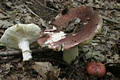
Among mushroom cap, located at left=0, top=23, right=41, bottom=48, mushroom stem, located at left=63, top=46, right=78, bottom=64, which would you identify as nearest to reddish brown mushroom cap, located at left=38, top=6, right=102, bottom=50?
mushroom cap, located at left=0, top=23, right=41, bottom=48

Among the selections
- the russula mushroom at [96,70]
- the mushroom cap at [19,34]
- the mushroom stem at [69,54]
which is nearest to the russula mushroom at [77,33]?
the mushroom stem at [69,54]

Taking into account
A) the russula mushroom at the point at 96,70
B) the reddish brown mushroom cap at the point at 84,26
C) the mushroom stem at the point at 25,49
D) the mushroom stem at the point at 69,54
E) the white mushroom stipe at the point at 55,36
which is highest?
the reddish brown mushroom cap at the point at 84,26

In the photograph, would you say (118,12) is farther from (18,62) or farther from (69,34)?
(18,62)

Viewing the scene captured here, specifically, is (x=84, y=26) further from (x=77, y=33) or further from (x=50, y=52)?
(x=50, y=52)

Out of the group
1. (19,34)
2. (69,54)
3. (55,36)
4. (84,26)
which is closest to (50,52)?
(69,54)

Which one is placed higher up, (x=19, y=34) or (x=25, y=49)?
(x=19, y=34)

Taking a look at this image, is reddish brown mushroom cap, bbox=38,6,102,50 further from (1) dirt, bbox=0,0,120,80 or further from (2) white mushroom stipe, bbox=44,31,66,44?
(1) dirt, bbox=0,0,120,80

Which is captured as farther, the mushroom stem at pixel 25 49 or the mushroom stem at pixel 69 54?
the mushroom stem at pixel 69 54

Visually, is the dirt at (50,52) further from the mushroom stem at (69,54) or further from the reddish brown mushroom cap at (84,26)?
the reddish brown mushroom cap at (84,26)
